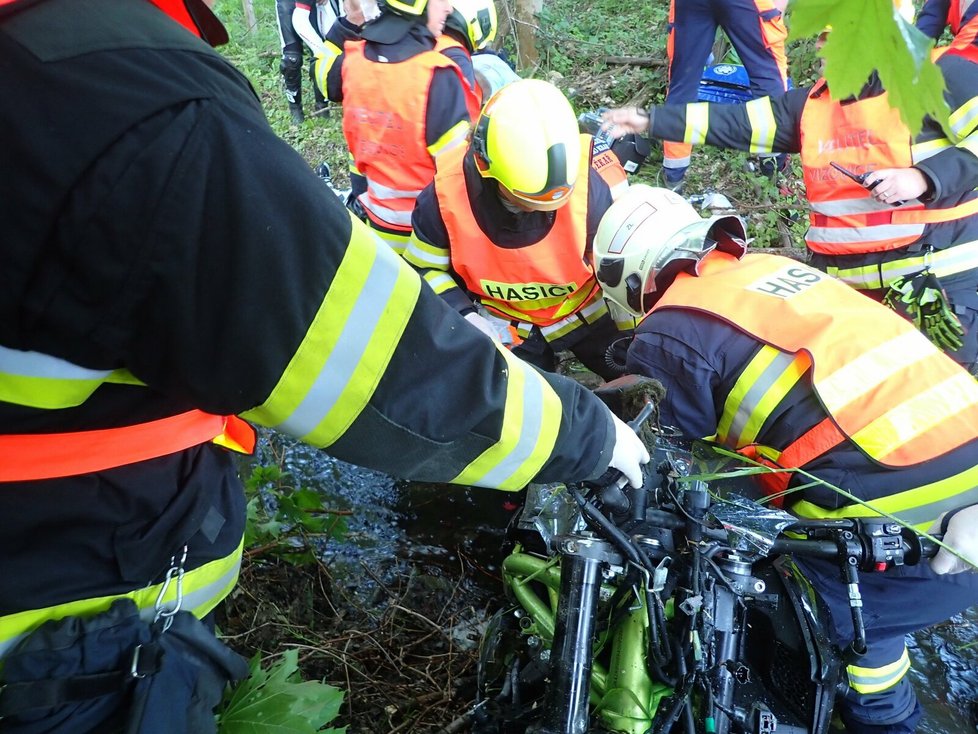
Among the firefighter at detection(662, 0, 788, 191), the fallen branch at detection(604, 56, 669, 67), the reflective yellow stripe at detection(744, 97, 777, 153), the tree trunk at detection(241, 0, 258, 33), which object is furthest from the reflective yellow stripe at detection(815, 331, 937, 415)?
the tree trunk at detection(241, 0, 258, 33)

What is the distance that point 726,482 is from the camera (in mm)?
2270

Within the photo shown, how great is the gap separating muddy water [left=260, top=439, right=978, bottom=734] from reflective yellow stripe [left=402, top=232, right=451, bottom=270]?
1.13 m

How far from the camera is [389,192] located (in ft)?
14.7

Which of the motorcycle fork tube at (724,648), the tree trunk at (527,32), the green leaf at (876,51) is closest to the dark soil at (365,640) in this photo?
the motorcycle fork tube at (724,648)

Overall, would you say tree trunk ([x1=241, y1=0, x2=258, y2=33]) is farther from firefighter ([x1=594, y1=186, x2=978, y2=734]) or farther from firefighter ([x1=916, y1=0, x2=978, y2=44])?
firefighter ([x1=594, y1=186, x2=978, y2=734])

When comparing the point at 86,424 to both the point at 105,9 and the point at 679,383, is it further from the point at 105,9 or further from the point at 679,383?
the point at 679,383

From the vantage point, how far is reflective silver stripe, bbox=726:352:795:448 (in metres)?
2.11

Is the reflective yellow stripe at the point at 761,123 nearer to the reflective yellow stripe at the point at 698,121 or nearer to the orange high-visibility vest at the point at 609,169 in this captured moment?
the reflective yellow stripe at the point at 698,121

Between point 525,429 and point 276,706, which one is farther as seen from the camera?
point 276,706

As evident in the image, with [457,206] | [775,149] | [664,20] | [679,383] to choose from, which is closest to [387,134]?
[457,206]

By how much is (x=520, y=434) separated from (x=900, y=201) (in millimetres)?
2764

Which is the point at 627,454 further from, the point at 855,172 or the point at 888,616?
the point at 855,172

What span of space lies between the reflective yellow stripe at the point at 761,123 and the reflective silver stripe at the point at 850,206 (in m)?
0.45

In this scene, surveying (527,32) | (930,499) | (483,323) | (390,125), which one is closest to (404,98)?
(390,125)
